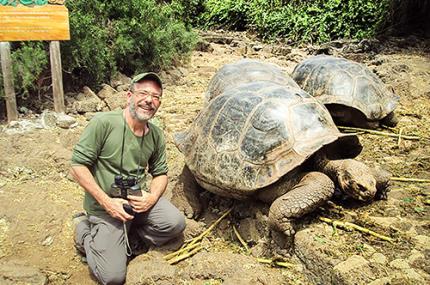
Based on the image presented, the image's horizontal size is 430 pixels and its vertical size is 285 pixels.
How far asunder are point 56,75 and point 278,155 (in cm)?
408

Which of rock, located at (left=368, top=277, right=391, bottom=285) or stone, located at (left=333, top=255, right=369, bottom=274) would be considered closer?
rock, located at (left=368, top=277, right=391, bottom=285)

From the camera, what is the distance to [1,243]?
3.07 meters

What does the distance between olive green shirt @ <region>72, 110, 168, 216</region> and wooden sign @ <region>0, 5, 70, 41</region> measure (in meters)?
3.04

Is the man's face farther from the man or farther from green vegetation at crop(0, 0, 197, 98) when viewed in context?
green vegetation at crop(0, 0, 197, 98)

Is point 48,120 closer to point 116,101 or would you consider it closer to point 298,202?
point 116,101

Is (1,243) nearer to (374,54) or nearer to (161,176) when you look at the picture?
(161,176)

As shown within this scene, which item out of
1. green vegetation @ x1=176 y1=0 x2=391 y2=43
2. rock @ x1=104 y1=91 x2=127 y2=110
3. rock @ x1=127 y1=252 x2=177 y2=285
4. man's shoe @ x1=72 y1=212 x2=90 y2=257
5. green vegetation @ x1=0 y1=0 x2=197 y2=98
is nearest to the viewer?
rock @ x1=127 y1=252 x2=177 y2=285

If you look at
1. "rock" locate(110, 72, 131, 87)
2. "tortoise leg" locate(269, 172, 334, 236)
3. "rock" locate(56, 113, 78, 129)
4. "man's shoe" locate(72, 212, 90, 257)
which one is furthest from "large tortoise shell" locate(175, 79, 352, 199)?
"rock" locate(110, 72, 131, 87)

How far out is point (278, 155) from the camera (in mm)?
2807

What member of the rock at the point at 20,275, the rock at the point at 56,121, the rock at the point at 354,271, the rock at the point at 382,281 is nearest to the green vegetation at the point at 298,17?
the rock at the point at 56,121

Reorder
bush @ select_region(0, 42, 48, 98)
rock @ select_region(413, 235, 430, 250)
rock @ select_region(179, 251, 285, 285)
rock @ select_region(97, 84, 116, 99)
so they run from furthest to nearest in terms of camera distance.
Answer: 1. rock @ select_region(97, 84, 116, 99)
2. bush @ select_region(0, 42, 48, 98)
3. rock @ select_region(179, 251, 285, 285)
4. rock @ select_region(413, 235, 430, 250)

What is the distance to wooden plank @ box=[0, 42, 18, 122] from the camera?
5.07 metres

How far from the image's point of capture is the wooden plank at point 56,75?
17.9ft

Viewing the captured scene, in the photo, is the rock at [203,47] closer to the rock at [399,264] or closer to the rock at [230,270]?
the rock at [230,270]
